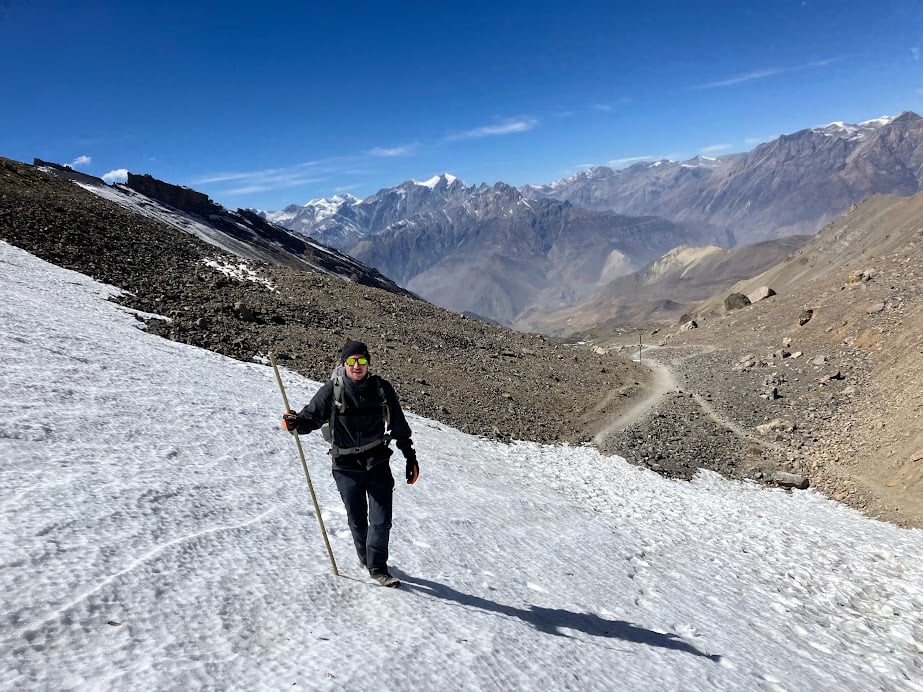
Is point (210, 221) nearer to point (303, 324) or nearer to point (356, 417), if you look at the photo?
point (303, 324)

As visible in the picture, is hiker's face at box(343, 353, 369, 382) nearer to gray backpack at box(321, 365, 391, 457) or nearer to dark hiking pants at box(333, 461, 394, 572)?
gray backpack at box(321, 365, 391, 457)

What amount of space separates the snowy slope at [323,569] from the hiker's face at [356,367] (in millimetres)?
2536

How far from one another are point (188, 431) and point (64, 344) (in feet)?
16.5

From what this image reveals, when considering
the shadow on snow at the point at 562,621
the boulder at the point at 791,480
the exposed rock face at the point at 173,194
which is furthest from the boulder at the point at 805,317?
the exposed rock face at the point at 173,194

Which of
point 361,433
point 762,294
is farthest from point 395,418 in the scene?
point 762,294

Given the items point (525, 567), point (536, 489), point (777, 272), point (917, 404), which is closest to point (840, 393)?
point (917, 404)

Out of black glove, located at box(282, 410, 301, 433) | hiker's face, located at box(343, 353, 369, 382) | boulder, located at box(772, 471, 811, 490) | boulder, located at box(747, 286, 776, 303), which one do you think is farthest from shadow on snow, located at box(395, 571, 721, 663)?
boulder, located at box(747, 286, 776, 303)

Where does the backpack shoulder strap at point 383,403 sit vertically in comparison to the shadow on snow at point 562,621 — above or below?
above

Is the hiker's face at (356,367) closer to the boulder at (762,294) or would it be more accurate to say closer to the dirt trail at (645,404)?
the dirt trail at (645,404)

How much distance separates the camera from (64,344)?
41.1ft

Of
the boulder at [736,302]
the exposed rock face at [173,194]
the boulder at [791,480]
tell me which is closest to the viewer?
the boulder at [791,480]

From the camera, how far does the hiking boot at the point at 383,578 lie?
6715mm

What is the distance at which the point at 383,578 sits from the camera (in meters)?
6.74

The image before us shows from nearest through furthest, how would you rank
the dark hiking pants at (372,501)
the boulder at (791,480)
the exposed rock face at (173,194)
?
the dark hiking pants at (372,501) → the boulder at (791,480) → the exposed rock face at (173,194)
